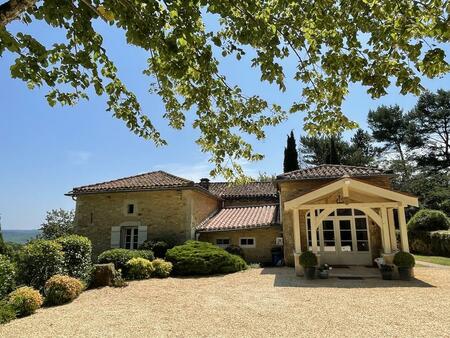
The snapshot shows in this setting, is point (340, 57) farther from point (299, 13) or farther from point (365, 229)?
point (365, 229)

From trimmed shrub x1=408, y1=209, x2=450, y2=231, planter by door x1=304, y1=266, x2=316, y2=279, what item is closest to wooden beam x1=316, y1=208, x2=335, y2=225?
planter by door x1=304, y1=266, x2=316, y2=279

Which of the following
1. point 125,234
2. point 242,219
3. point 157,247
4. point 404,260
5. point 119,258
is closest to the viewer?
point 404,260

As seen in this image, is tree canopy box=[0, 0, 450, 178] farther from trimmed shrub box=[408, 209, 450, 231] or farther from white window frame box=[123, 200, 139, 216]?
trimmed shrub box=[408, 209, 450, 231]

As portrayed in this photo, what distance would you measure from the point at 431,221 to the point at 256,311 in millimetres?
17873

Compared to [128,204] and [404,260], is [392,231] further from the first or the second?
[128,204]

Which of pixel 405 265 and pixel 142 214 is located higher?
pixel 142 214

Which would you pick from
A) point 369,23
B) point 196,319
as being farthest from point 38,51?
point 196,319

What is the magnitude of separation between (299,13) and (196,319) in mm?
5743

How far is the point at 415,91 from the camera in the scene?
3.48 metres

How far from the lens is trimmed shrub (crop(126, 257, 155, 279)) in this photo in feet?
38.1

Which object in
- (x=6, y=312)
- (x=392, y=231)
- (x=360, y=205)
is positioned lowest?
(x=6, y=312)

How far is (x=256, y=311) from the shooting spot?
6727 mm

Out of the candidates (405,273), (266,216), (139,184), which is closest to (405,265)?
(405,273)

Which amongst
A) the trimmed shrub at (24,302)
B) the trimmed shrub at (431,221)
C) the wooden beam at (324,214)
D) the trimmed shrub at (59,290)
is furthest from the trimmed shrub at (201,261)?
the trimmed shrub at (431,221)
